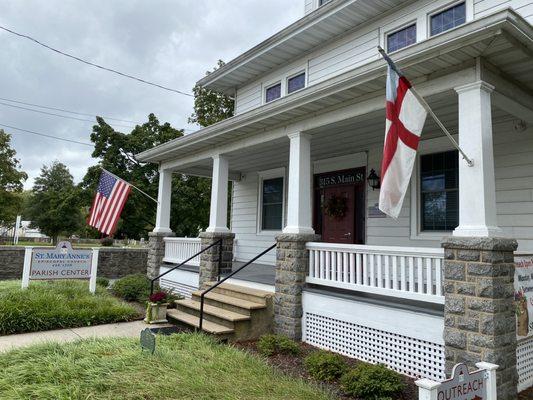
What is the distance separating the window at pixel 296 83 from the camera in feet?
30.3

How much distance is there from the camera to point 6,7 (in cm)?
862

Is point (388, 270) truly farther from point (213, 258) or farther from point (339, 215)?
point (213, 258)

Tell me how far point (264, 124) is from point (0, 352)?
482 cm

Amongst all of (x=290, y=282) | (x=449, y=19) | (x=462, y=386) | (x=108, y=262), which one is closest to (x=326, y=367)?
(x=290, y=282)

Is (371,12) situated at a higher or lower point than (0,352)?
higher

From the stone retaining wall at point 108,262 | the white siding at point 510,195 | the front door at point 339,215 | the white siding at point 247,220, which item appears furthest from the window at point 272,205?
the stone retaining wall at point 108,262

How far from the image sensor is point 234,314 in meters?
5.89

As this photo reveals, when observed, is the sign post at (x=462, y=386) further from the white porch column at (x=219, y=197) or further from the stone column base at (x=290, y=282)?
the white porch column at (x=219, y=197)

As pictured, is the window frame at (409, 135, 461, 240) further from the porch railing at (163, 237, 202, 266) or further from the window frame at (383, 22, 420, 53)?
the porch railing at (163, 237, 202, 266)

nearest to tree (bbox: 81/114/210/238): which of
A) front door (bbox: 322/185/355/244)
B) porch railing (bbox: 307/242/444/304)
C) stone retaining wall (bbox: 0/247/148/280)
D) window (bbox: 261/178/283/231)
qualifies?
stone retaining wall (bbox: 0/247/148/280)

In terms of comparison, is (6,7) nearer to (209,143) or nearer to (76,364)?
(209,143)

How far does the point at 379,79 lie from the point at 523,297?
2.82 m

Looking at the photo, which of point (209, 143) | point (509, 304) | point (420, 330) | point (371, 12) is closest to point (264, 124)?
point (209, 143)

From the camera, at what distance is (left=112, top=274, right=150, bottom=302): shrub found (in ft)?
28.2
